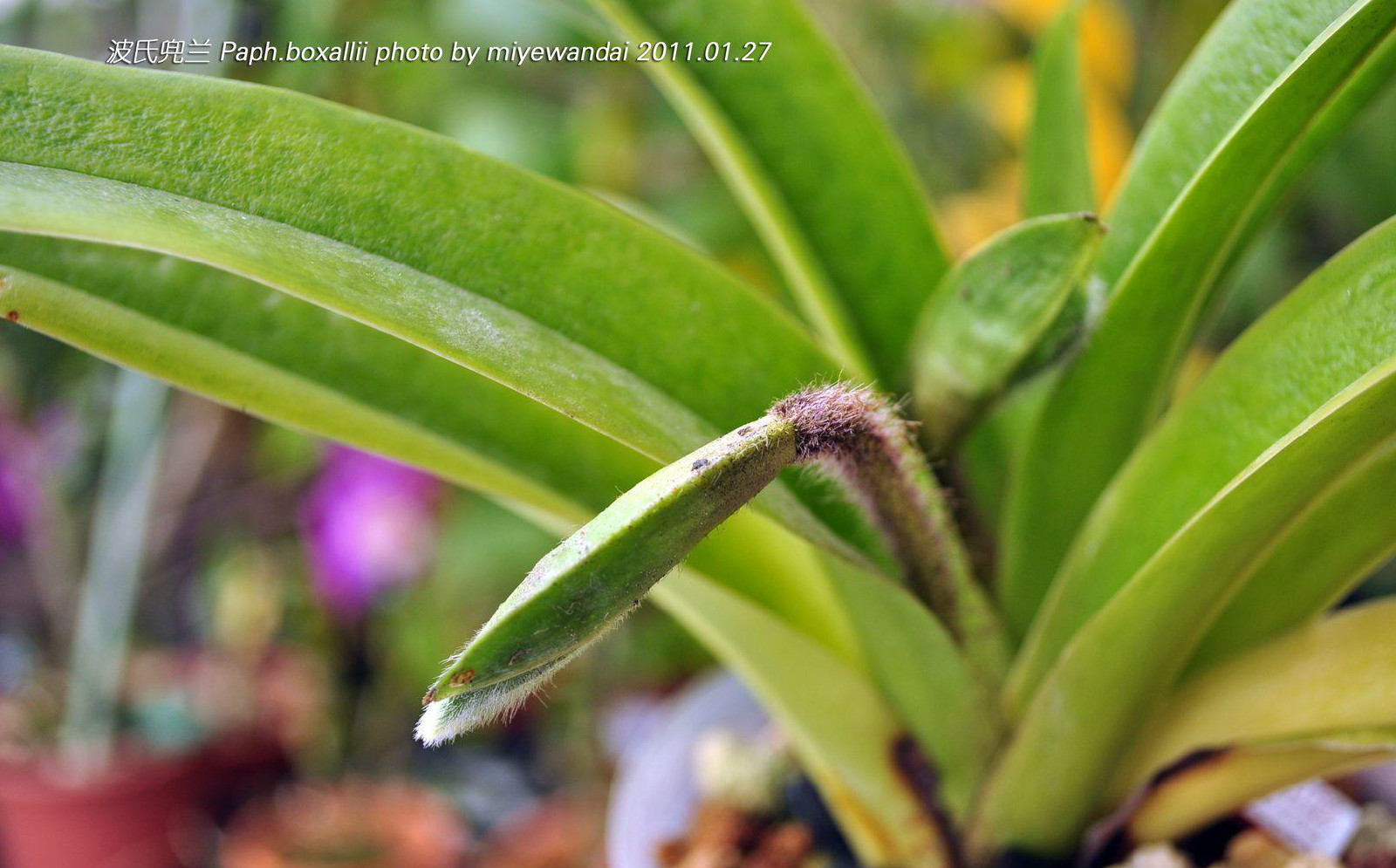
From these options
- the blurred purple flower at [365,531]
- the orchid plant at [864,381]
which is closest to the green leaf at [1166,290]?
the orchid plant at [864,381]

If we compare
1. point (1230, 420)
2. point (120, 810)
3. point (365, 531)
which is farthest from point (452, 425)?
point (120, 810)

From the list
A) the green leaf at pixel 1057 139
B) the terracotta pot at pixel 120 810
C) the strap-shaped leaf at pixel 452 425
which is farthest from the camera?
the terracotta pot at pixel 120 810

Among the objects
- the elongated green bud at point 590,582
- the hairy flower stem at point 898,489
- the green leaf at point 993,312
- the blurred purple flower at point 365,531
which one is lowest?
the elongated green bud at point 590,582

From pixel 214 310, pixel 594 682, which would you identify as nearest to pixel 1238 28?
pixel 214 310

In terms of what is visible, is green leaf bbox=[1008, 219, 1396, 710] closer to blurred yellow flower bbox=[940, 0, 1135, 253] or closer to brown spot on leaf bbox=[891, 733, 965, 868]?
brown spot on leaf bbox=[891, 733, 965, 868]

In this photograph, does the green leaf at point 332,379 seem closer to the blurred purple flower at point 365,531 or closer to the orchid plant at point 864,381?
the orchid plant at point 864,381

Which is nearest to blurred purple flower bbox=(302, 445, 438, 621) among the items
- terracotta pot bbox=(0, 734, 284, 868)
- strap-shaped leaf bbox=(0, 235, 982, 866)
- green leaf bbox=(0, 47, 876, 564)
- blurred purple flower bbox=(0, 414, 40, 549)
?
terracotta pot bbox=(0, 734, 284, 868)

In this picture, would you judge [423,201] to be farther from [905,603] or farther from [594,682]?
[594,682]
